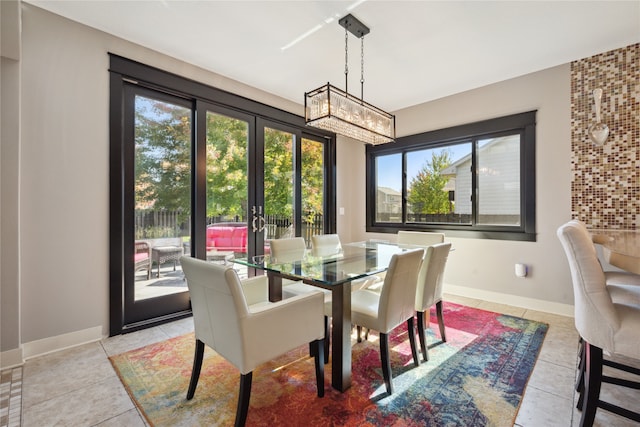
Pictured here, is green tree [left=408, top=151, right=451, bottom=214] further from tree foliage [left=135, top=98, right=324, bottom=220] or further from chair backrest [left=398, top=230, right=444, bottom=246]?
tree foliage [left=135, top=98, right=324, bottom=220]

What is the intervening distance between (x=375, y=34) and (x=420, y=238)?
220 centimetres

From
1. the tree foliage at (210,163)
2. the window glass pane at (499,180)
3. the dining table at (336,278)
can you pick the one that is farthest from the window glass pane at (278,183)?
the window glass pane at (499,180)

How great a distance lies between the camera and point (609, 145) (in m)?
2.90

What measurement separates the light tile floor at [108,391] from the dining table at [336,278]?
990 millimetres

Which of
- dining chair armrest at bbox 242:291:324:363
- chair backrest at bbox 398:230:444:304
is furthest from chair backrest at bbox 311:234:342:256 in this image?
dining chair armrest at bbox 242:291:324:363

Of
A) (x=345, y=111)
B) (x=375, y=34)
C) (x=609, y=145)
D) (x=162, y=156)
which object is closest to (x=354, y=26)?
(x=375, y=34)

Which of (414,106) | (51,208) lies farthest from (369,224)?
(51,208)

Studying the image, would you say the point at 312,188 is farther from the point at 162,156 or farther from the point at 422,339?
the point at 422,339

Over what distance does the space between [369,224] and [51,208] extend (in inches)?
162

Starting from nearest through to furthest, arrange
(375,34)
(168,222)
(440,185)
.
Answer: (375,34)
(168,222)
(440,185)

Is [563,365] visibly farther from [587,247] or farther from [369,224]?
[369,224]

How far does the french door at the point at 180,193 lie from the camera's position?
2703 mm

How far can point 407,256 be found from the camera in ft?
5.83

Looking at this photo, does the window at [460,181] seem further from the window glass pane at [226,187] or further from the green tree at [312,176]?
the window glass pane at [226,187]
